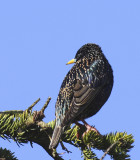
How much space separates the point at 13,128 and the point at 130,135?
1.21 metres

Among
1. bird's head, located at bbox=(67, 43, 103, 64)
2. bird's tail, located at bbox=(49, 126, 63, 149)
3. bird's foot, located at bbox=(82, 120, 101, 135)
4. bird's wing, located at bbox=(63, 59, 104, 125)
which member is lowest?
bird's tail, located at bbox=(49, 126, 63, 149)

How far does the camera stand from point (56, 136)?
3342mm

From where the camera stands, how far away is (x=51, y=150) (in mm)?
3348

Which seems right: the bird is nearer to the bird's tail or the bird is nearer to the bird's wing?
the bird's wing

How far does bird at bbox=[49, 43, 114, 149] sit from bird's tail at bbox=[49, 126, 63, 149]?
1.16ft

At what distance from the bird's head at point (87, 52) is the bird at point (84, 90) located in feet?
0.38

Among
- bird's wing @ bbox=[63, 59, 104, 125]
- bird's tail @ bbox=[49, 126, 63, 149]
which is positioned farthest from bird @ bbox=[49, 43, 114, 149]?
bird's tail @ bbox=[49, 126, 63, 149]

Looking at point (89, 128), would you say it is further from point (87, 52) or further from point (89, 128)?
point (87, 52)

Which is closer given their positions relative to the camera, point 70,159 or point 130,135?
point 70,159

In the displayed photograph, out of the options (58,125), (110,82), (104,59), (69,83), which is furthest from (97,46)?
(58,125)

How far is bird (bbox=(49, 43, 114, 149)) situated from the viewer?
169 inches

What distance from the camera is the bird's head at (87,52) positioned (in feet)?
17.4

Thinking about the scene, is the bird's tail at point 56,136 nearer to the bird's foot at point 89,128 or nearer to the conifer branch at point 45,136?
the conifer branch at point 45,136

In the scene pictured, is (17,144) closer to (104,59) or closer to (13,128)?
(13,128)
